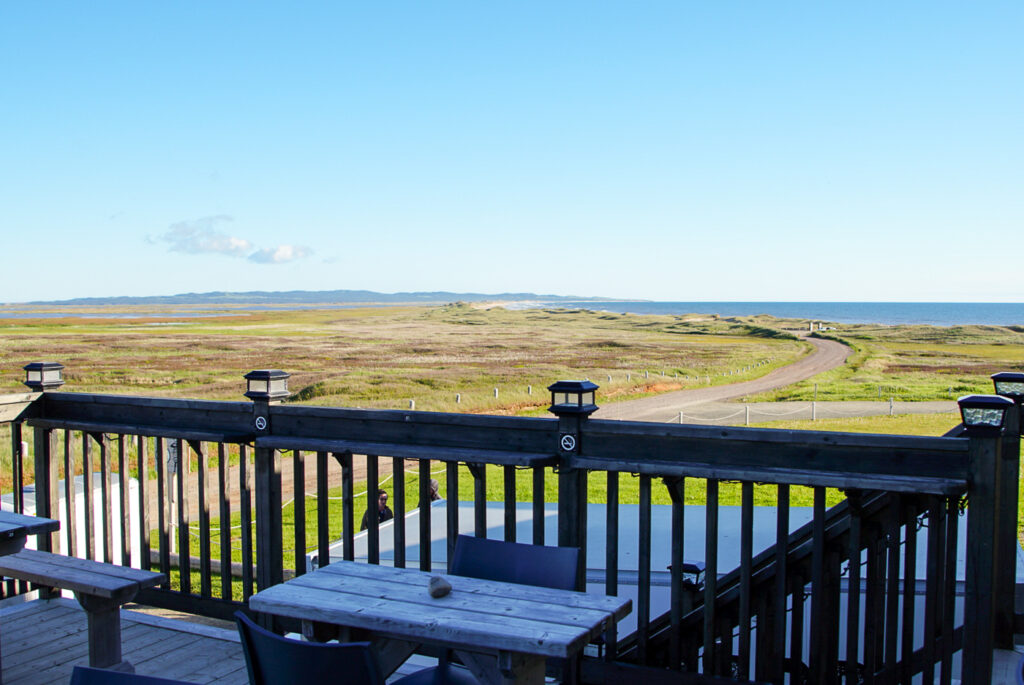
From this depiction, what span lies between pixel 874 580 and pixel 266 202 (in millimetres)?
94193

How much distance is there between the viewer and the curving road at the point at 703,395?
2159cm

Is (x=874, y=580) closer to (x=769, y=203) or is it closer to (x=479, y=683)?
(x=479, y=683)

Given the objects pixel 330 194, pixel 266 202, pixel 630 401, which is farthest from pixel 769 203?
pixel 630 401

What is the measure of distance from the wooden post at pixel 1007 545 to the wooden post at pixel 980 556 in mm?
684

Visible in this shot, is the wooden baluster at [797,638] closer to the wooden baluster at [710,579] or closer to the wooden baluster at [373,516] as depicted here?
the wooden baluster at [710,579]

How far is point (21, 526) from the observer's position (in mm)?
2619

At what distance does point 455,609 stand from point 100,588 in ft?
5.01

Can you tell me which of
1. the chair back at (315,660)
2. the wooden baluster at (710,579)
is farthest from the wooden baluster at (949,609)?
the chair back at (315,660)

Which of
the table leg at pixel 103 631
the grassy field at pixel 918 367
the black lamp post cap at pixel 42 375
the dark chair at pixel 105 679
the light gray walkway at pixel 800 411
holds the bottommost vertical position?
the grassy field at pixel 918 367

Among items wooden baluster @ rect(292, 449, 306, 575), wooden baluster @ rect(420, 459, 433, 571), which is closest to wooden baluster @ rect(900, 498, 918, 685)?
wooden baluster @ rect(420, 459, 433, 571)

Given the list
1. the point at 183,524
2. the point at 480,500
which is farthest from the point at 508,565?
the point at 183,524

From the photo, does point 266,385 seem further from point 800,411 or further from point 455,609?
point 800,411

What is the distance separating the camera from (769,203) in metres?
85.2

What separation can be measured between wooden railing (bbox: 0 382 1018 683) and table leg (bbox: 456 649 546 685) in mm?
691
